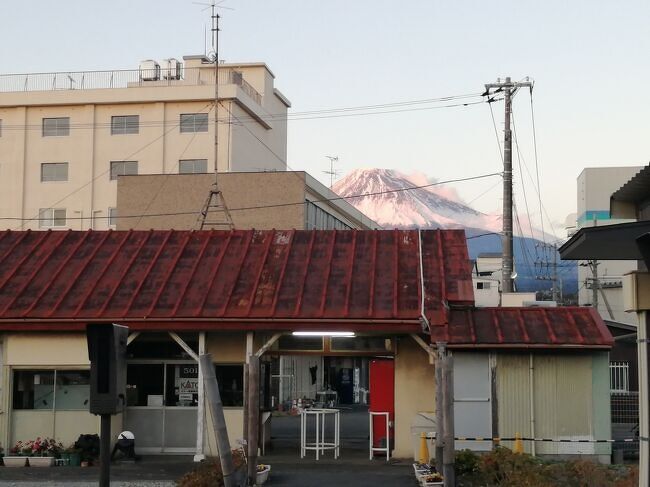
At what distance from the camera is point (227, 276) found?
2459 cm

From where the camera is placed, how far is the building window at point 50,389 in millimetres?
23547

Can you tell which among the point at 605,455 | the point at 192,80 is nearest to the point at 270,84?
the point at 192,80

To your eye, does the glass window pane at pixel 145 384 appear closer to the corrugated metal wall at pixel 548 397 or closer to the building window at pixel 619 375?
the corrugated metal wall at pixel 548 397

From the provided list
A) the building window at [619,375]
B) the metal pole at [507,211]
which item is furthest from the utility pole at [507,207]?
the building window at [619,375]

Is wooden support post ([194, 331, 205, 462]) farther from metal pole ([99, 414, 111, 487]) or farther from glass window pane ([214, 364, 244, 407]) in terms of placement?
metal pole ([99, 414, 111, 487])

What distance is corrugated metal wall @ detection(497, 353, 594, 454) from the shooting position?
2156cm

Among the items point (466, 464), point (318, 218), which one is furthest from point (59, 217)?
point (466, 464)

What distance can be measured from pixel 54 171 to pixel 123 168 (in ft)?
16.7

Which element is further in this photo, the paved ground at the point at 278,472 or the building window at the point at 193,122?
the building window at the point at 193,122

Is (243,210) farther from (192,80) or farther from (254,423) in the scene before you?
(254,423)

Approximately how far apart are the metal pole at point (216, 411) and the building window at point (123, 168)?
5101cm

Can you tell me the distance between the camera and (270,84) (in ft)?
229

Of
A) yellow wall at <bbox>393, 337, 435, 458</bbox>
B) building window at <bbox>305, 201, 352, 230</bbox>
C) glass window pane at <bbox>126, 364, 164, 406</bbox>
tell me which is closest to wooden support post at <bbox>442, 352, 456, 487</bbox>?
yellow wall at <bbox>393, 337, 435, 458</bbox>

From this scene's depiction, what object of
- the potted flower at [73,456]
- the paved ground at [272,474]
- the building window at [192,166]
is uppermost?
the building window at [192,166]
